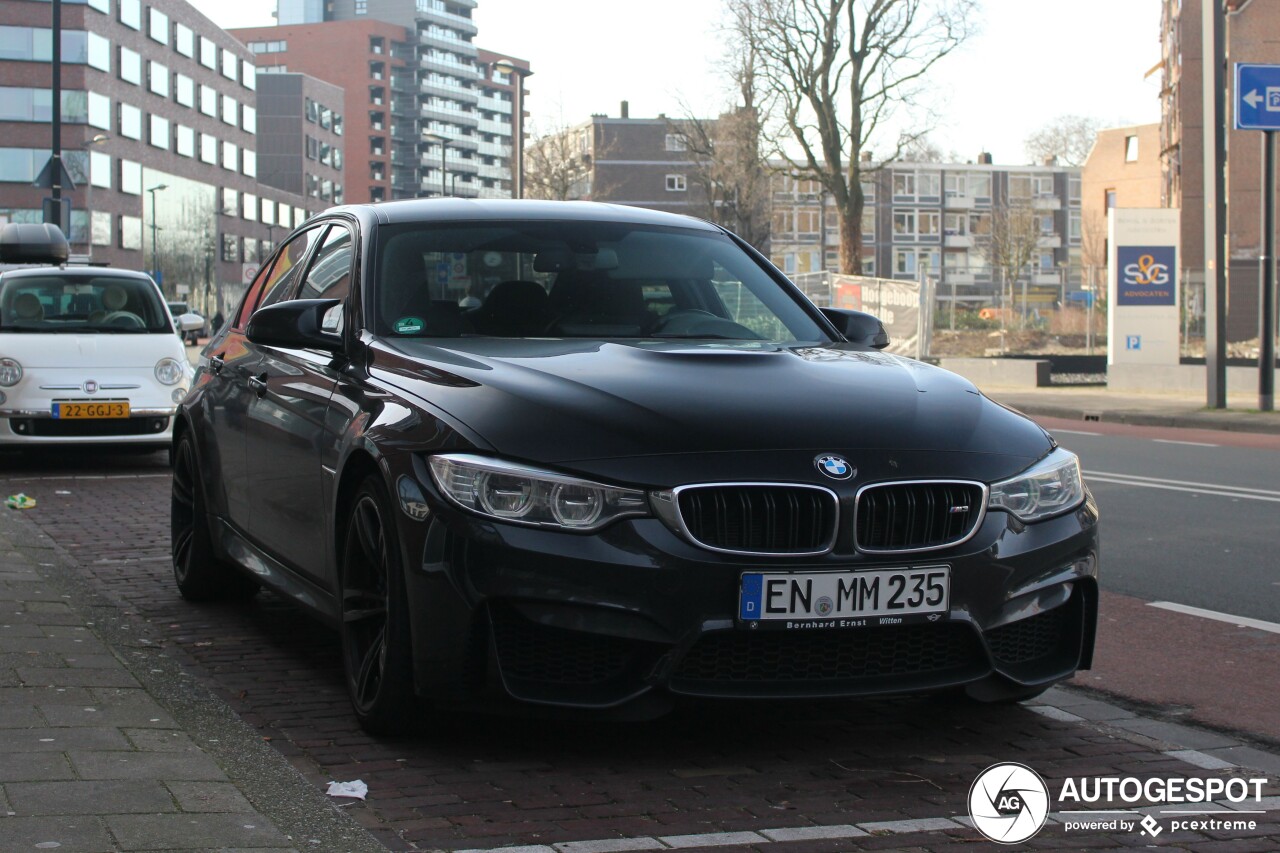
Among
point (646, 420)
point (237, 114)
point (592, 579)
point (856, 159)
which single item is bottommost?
point (592, 579)

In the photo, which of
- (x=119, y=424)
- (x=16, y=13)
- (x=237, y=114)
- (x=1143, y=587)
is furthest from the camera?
(x=237, y=114)

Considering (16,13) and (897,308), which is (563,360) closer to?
(897,308)

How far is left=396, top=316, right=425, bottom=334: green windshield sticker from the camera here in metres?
5.18

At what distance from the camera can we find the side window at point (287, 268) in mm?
6324

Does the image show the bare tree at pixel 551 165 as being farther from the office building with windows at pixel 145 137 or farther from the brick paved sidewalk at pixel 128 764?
the brick paved sidewalk at pixel 128 764

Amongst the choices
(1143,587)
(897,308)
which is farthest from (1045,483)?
(897,308)

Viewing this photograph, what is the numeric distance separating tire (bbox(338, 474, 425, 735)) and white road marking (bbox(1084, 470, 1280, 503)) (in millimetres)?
8554

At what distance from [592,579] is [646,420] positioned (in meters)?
0.46

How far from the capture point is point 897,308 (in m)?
33.3

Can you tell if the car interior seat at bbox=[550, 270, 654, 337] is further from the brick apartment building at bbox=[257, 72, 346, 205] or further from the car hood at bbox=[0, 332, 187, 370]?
the brick apartment building at bbox=[257, 72, 346, 205]

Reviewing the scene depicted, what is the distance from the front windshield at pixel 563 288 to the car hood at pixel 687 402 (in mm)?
297

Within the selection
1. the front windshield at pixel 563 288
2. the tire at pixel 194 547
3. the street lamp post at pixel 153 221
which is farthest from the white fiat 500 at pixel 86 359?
the street lamp post at pixel 153 221

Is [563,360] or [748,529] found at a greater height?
[563,360]

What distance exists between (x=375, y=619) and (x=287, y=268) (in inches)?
92.9
